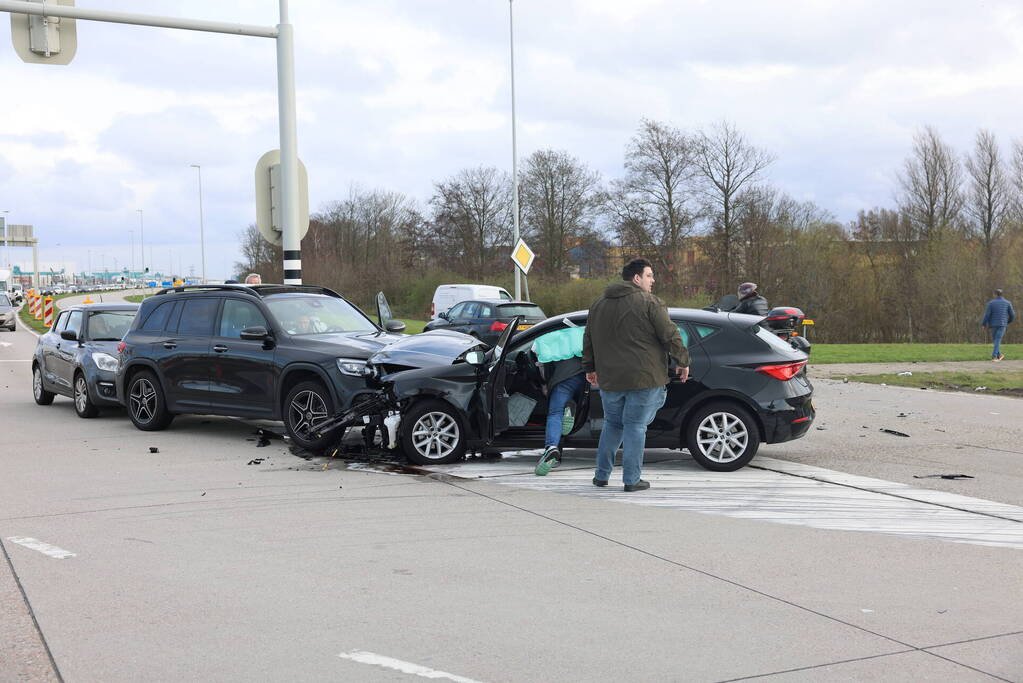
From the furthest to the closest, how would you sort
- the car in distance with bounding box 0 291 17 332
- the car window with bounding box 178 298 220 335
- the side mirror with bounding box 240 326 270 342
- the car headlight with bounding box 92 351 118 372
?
1. the car in distance with bounding box 0 291 17 332
2. the car headlight with bounding box 92 351 118 372
3. the car window with bounding box 178 298 220 335
4. the side mirror with bounding box 240 326 270 342

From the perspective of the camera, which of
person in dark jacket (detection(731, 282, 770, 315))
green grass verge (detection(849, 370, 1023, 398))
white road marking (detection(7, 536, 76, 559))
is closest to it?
white road marking (detection(7, 536, 76, 559))

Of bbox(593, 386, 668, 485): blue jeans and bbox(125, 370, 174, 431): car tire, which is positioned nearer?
bbox(593, 386, 668, 485): blue jeans

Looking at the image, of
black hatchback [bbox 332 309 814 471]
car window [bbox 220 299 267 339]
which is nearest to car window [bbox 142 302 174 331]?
car window [bbox 220 299 267 339]

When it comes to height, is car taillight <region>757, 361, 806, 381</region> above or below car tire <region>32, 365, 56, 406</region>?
above

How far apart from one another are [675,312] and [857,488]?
7.76 ft

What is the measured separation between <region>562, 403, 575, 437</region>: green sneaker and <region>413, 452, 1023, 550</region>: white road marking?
39 centimetres

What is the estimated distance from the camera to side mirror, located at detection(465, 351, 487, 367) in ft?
32.0

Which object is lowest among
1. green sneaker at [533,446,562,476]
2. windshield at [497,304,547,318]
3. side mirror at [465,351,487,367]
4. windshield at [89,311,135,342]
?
green sneaker at [533,446,562,476]

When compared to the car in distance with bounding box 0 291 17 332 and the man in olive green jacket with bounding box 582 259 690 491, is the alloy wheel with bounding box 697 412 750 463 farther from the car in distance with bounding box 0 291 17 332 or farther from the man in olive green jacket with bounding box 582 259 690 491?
the car in distance with bounding box 0 291 17 332

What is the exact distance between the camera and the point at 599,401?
938cm

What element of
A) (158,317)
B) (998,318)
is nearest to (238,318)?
(158,317)

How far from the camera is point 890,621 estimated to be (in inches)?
195

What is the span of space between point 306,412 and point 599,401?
3.41 meters

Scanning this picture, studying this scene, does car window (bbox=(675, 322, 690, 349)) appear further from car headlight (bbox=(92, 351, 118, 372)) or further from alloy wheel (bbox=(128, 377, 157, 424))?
car headlight (bbox=(92, 351, 118, 372))
